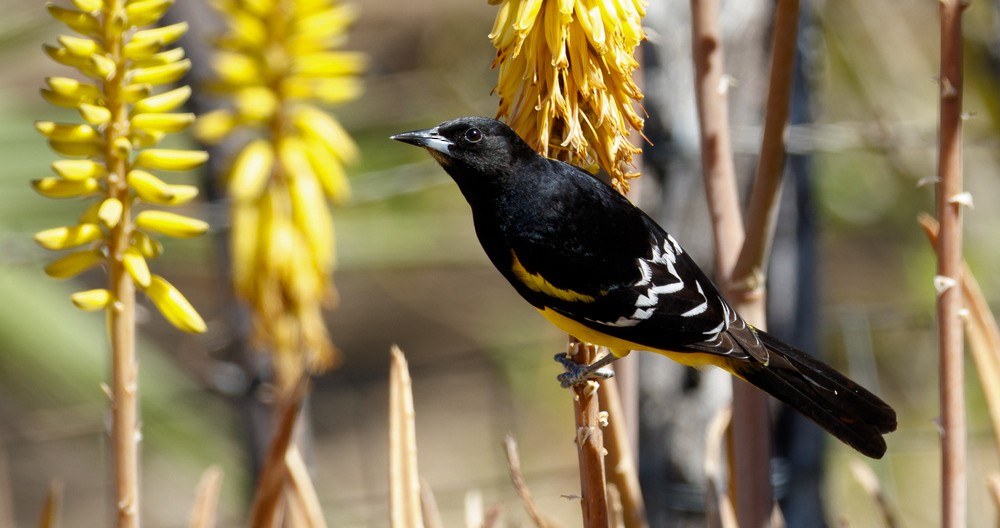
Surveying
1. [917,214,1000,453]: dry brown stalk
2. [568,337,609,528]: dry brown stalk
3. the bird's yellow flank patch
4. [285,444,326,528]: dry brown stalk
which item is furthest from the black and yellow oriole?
[285,444,326,528]: dry brown stalk

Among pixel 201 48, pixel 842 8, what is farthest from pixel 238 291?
pixel 842 8

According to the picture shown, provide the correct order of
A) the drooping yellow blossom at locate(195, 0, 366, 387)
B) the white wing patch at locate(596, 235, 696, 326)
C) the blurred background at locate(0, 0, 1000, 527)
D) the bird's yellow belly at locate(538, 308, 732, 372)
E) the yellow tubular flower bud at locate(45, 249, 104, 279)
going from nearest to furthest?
1. the yellow tubular flower bud at locate(45, 249, 104, 279)
2. the bird's yellow belly at locate(538, 308, 732, 372)
3. the white wing patch at locate(596, 235, 696, 326)
4. the drooping yellow blossom at locate(195, 0, 366, 387)
5. the blurred background at locate(0, 0, 1000, 527)

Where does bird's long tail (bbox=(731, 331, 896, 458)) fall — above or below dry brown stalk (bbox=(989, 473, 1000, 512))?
above

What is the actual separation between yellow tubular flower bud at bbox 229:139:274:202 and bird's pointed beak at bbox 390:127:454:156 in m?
0.39

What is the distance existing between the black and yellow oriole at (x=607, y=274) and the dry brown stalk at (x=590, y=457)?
228 mm

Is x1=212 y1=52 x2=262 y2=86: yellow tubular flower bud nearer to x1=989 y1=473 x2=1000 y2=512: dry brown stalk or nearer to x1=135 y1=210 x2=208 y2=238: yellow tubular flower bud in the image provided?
x1=135 y1=210 x2=208 y2=238: yellow tubular flower bud

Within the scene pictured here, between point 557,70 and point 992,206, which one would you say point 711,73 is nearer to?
point 557,70

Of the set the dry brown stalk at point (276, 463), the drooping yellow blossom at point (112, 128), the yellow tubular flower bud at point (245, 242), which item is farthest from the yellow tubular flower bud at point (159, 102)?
the yellow tubular flower bud at point (245, 242)

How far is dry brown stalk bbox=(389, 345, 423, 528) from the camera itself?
1.02 m

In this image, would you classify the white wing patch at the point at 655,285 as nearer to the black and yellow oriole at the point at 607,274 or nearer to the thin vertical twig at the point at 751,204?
the black and yellow oriole at the point at 607,274

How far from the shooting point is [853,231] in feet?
14.3

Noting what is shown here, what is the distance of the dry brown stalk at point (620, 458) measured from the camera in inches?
41.4

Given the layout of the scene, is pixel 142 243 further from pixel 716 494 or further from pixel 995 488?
pixel 995 488

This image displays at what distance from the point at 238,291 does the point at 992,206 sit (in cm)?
289
